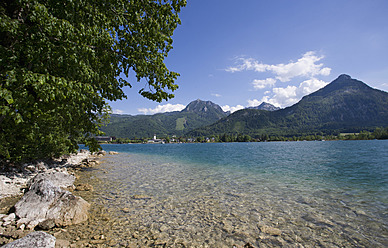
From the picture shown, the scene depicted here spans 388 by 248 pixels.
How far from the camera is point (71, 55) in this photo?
22.3 ft

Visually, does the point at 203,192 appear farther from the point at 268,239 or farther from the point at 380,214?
the point at 380,214

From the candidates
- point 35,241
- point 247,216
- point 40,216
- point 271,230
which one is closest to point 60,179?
point 40,216

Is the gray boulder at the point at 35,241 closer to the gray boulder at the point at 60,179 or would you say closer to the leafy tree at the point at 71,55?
the leafy tree at the point at 71,55

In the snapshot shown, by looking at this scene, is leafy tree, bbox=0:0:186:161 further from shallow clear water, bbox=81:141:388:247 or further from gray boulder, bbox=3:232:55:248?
shallow clear water, bbox=81:141:388:247

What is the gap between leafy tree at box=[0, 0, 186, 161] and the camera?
20.7ft

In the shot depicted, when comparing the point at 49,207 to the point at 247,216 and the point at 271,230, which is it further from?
the point at 271,230

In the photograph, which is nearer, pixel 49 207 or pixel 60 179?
pixel 49 207

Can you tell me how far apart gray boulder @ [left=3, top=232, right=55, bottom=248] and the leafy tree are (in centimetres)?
353

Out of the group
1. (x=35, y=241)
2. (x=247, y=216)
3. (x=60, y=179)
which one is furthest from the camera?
(x=60, y=179)

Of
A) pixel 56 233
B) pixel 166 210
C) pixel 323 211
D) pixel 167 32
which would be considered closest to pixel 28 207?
pixel 56 233

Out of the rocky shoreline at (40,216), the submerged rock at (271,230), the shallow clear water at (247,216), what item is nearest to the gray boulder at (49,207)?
the rocky shoreline at (40,216)

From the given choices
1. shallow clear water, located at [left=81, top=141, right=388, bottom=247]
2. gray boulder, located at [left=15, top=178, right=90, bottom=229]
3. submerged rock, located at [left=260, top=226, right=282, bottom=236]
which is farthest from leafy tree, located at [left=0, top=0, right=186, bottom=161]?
submerged rock, located at [left=260, top=226, right=282, bottom=236]

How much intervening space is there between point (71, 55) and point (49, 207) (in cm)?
635

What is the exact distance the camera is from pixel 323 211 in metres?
9.61
